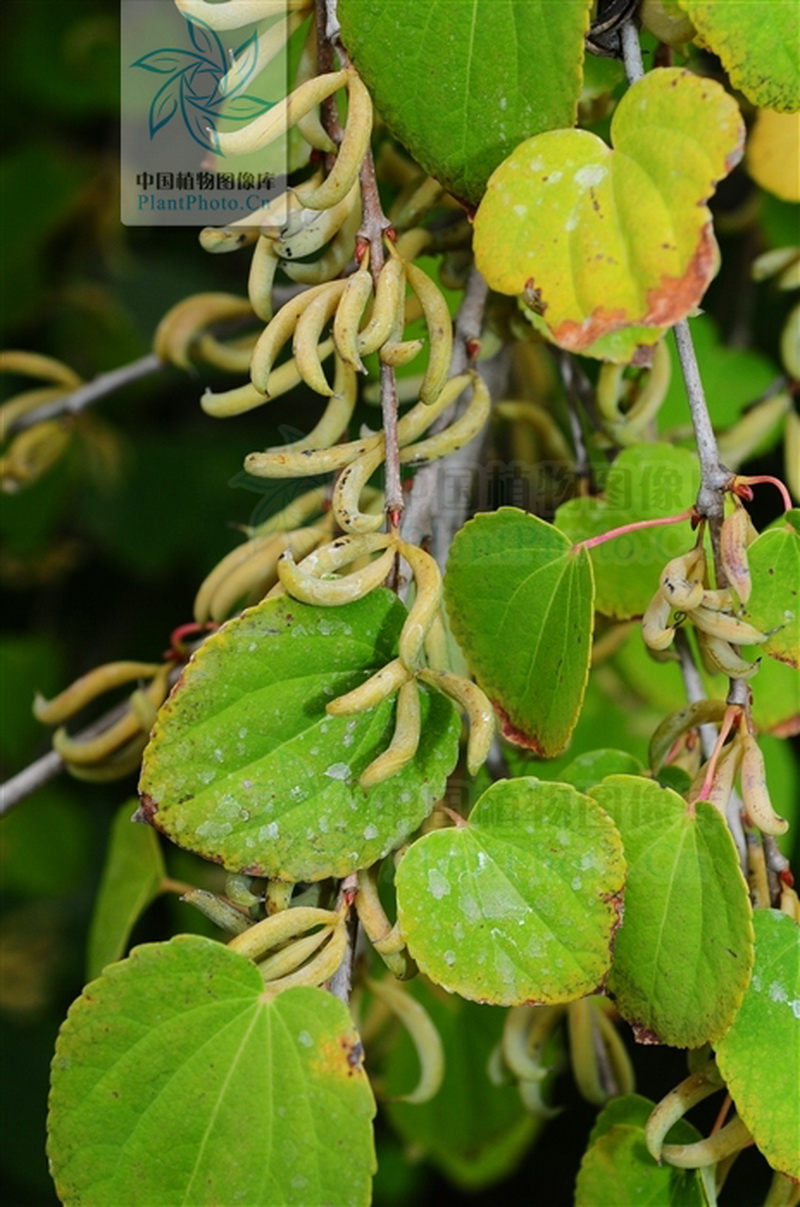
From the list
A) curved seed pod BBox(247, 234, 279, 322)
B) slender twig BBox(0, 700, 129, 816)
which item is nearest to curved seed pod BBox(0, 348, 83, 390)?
slender twig BBox(0, 700, 129, 816)

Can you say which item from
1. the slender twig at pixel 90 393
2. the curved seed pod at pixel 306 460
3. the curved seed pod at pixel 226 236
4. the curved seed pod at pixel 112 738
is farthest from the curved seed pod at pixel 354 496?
the slender twig at pixel 90 393

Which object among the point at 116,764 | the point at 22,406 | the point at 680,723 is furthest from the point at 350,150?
the point at 22,406

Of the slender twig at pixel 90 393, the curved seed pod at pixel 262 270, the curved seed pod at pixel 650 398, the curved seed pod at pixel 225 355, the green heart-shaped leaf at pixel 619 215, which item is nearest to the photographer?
the green heart-shaped leaf at pixel 619 215

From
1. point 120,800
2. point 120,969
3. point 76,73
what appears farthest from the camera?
point 120,800

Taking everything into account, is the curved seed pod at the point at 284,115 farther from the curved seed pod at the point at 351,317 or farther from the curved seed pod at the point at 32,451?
the curved seed pod at the point at 32,451

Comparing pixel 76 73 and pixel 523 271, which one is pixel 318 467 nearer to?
pixel 523 271

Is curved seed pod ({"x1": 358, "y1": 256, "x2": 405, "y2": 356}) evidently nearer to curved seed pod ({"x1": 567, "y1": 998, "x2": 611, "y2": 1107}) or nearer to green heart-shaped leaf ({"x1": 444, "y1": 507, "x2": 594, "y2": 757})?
green heart-shaped leaf ({"x1": 444, "y1": 507, "x2": 594, "y2": 757})

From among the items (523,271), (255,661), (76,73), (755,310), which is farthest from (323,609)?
(76,73)
